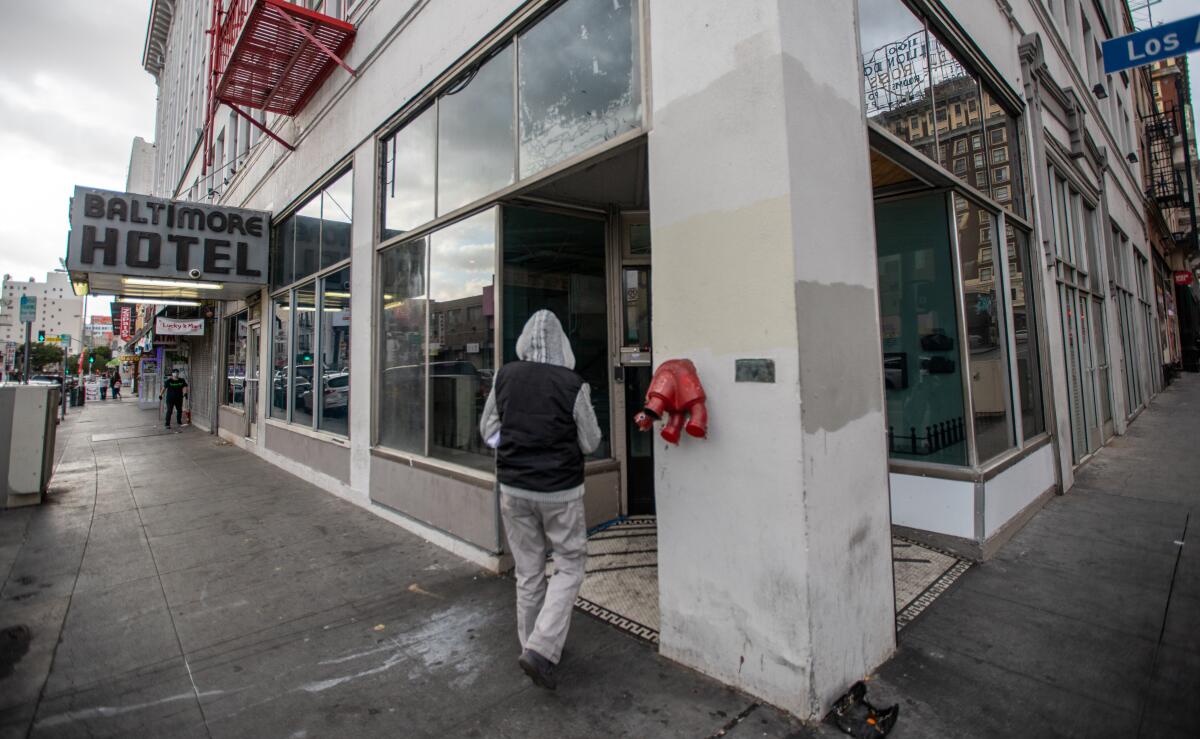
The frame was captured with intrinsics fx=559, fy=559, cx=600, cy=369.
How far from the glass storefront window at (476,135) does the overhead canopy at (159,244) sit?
5948mm

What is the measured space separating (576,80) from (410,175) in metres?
2.70

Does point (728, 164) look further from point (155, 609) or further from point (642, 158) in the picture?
point (155, 609)

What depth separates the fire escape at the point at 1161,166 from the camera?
17484 millimetres

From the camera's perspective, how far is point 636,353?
572cm

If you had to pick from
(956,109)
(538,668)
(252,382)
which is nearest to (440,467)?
(538,668)

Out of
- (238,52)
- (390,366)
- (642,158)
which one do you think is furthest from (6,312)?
(642,158)

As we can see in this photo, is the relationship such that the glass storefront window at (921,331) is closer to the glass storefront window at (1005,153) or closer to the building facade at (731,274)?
the building facade at (731,274)

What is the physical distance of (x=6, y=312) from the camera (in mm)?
50156

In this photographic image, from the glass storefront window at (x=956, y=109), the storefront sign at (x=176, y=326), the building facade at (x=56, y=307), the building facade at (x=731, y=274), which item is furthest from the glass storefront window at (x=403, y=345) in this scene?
→ the building facade at (x=56, y=307)

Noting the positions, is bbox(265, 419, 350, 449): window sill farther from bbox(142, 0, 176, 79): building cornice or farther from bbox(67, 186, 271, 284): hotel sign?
bbox(142, 0, 176, 79): building cornice

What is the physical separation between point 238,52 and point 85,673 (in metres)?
8.16

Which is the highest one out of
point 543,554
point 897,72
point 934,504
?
point 897,72

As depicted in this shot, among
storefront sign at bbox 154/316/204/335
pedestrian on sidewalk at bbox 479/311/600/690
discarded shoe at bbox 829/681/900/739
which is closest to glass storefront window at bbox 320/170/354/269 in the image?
pedestrian on sidewalk at bbox 479/311/600/690

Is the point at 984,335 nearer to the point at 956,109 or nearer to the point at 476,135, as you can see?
the point at 956,109
